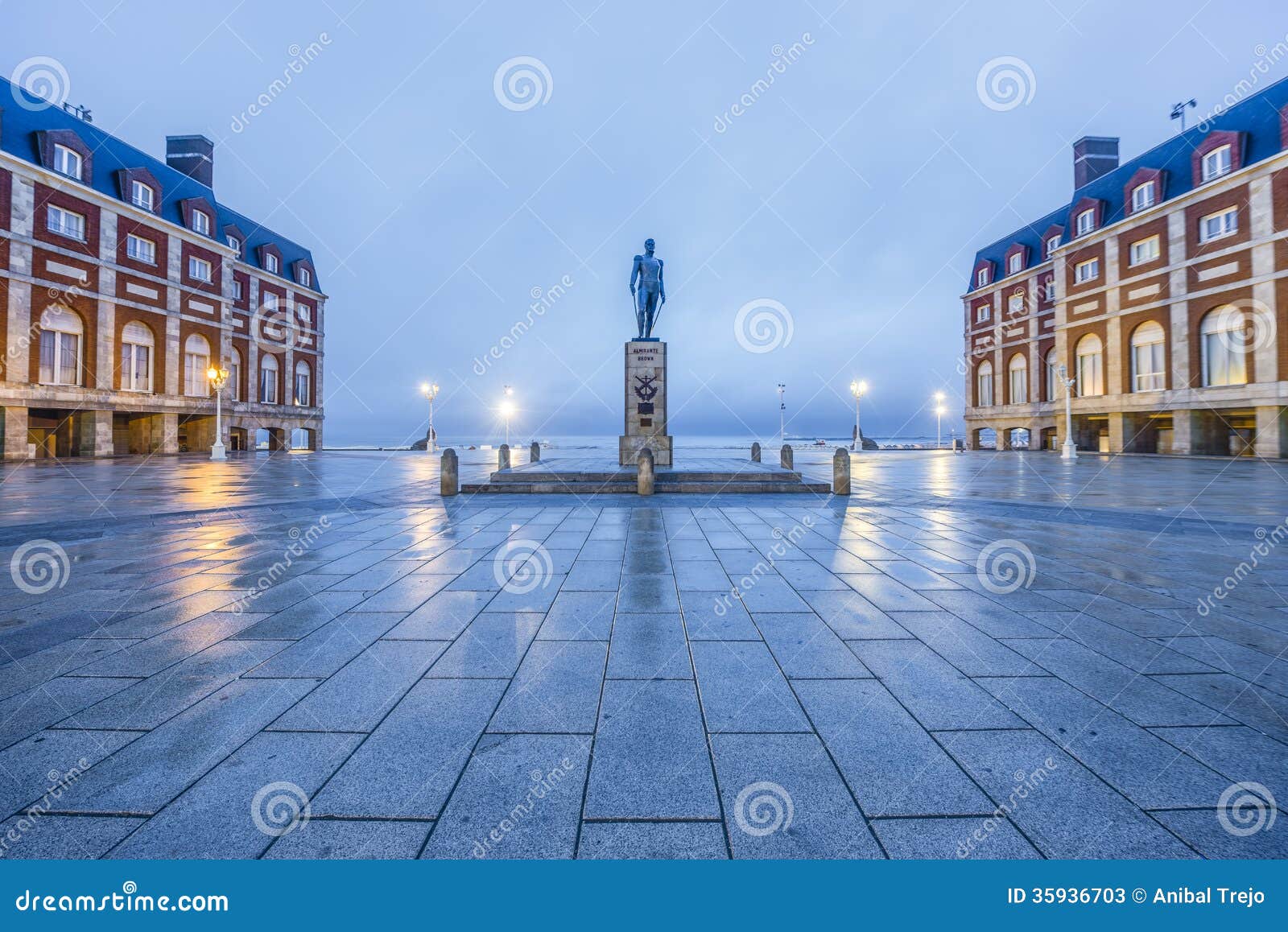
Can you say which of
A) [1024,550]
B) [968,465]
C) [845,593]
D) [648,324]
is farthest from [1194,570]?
[968,465]

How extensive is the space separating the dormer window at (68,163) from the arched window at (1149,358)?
186 feet

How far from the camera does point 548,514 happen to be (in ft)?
35.8

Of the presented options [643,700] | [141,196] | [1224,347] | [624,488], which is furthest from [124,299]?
[1224,347]

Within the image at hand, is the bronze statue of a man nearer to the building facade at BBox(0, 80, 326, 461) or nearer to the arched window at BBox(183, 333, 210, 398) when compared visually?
the building facade at BBox(0, 80, 326, 461)

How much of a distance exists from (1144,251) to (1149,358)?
6228mm

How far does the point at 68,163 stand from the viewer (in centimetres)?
2767

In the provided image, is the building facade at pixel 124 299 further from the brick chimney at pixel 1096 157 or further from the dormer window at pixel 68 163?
the brick chimney at pixel 1096 157

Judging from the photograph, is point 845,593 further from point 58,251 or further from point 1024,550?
point 58,251

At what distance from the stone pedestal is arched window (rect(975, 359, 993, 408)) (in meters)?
38.4

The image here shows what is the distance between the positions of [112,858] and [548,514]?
29.2 ft

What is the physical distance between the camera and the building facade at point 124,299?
25.7m

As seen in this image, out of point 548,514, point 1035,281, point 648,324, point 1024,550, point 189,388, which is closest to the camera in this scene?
point 1024,550

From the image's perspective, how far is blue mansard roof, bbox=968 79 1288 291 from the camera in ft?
88.0

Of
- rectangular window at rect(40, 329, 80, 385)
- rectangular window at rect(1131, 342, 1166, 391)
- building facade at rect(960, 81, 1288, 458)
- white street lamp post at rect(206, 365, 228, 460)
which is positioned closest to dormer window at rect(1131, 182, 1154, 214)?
building facade at rect(960, 81, 1288, 458)
